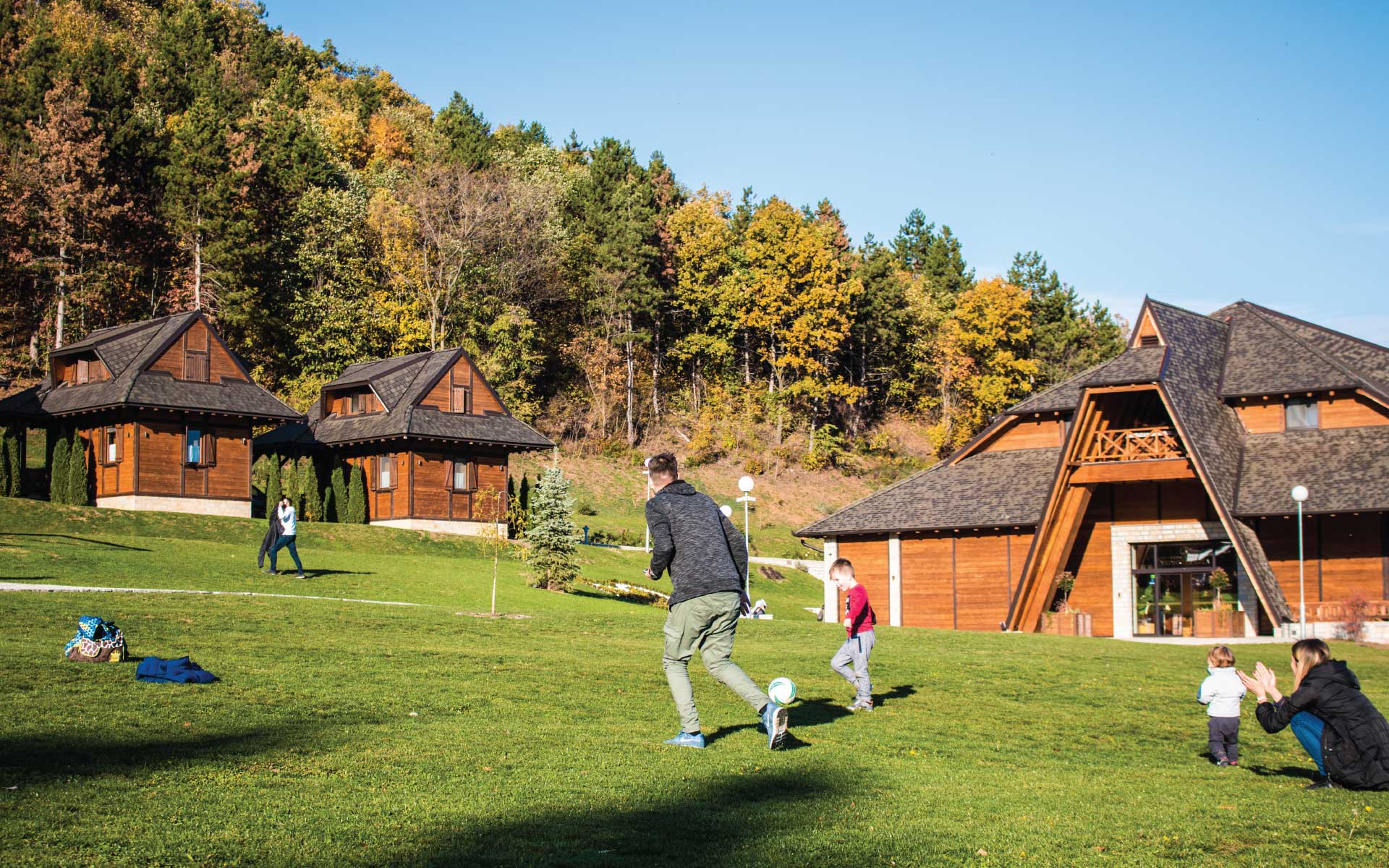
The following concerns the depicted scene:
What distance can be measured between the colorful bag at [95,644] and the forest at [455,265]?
159 ft

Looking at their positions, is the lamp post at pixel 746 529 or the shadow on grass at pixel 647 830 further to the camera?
the lamp post at pixel 746 529

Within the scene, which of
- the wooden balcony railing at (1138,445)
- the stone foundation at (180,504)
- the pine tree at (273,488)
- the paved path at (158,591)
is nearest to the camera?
the paved path at (158,591)

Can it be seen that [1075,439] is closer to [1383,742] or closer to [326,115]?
[1383,742]

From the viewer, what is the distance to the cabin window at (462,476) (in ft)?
166

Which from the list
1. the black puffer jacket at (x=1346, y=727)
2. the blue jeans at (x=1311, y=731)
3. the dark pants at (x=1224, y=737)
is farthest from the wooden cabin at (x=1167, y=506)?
the black puffer jacket at (x=1346, y=727)

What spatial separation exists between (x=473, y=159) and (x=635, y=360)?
651 inches

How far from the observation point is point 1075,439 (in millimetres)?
36469

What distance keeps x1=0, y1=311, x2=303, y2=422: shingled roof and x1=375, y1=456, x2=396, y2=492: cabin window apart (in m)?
4.11

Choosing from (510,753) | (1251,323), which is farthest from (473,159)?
(510,753)

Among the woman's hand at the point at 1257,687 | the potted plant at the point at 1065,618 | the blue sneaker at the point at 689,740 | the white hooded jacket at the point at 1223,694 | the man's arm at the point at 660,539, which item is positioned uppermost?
the man's arm at the point at 660,539

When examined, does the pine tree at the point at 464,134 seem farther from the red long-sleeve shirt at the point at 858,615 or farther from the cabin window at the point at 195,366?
the red long-sleeve shirt at the point at 858,615

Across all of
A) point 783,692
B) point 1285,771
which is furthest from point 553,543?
point 1285,771

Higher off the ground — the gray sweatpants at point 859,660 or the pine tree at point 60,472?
the pine tree at point 60,472

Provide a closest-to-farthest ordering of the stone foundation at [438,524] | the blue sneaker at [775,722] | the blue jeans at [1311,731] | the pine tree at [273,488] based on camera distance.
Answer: the blue sneaker at [775,722] < the blue jeans at [1311,731] < the pine tree at [273,488] < the stone foundation at [438,524]
